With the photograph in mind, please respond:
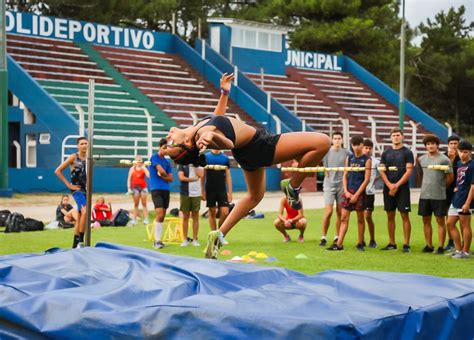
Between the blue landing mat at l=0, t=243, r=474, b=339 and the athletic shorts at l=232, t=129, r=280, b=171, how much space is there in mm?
1057

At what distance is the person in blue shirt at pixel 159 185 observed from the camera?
1264 centimetres

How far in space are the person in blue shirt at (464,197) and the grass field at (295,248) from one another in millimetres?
358

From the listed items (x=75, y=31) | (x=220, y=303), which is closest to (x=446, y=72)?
(x=75, y=31)

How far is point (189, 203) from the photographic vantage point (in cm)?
1282

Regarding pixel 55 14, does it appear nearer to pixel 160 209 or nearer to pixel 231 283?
pixel 160 209

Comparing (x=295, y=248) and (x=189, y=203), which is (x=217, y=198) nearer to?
(x=189, y=203)

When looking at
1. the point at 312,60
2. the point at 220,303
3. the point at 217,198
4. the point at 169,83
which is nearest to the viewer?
the point at 220,303

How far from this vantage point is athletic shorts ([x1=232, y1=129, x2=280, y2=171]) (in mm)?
7566

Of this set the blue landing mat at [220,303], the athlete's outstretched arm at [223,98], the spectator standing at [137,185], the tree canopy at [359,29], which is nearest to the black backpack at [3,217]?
the spectator standing at [137,185]

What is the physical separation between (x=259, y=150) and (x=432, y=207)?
4963 mm

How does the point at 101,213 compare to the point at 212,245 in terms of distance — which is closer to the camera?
the point at 212,245

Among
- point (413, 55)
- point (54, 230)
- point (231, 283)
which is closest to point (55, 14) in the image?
point (413, 55)

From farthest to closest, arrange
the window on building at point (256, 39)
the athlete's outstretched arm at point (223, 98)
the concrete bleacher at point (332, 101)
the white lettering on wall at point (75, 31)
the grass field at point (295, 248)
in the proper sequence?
the window on building at point (256, 39) → the concrete bleacher at point (332, 101) → the white lettering on wall at point (75, 31) → the grass field at point (295, 248) → the athlete's outstretched arm at point (223, 98)

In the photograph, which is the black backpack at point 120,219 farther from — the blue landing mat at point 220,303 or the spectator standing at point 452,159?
the blue landing mat at point 220,303
